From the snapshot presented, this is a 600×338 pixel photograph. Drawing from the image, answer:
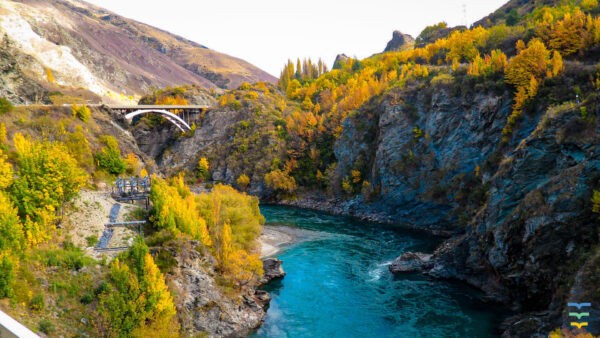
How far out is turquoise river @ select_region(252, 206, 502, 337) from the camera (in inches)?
1064

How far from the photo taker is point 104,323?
21.0 m

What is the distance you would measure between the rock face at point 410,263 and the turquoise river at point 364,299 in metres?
1.12

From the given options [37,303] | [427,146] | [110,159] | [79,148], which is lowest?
[37,303]

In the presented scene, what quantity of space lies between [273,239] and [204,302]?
23858mm

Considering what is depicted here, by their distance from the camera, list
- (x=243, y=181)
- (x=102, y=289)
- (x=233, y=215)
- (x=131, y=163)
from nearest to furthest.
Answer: (x=102, y=289) → (x=131, y=163) → (x=233, y=215) → (x=243, y=181)

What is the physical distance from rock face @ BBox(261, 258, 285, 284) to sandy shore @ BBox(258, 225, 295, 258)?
17.1ft

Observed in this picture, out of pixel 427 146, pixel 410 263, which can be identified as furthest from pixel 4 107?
pixel 427 146

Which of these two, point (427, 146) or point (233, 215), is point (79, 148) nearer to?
point (233, 215)

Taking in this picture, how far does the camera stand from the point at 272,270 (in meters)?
36.8

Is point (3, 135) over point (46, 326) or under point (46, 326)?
over

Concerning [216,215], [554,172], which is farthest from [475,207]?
[216,215]

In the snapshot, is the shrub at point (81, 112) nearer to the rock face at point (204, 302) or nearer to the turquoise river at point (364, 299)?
the rock face at point (204, 302)

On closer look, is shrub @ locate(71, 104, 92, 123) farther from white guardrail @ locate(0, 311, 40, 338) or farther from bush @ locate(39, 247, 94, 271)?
white guardrail @ locate(0, 311, 40, 338)
